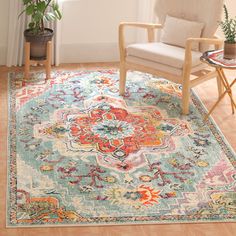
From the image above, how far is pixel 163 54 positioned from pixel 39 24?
139 centimetres

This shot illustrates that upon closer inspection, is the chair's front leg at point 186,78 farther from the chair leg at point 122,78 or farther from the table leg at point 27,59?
the table leg at point 27,59

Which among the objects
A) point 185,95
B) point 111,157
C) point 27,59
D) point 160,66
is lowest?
point 111,157

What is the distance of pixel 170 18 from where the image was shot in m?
5.70

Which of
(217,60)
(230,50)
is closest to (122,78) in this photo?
(217,60)

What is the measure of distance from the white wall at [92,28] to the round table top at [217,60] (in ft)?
5.12

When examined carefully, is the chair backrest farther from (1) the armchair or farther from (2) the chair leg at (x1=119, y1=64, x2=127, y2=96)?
(2) the chair leg at (x1=119, y1=64, x2=127, y2=96)

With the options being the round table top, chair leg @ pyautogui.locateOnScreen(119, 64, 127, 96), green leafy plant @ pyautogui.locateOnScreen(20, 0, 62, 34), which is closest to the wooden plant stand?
green leafy plant @ pyautogui.locateOnScreen(20, 0, 62, 34)

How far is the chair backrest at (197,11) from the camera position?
17.8 ft

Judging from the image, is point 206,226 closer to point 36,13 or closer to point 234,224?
point 234,224

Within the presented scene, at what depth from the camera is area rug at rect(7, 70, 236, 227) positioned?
393 centimetres

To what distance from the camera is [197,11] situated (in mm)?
5570

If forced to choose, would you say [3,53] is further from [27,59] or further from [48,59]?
[48,59]

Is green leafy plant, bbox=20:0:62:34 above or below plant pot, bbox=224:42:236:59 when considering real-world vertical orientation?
above

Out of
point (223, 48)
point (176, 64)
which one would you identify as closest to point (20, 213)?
point (176, 64)
